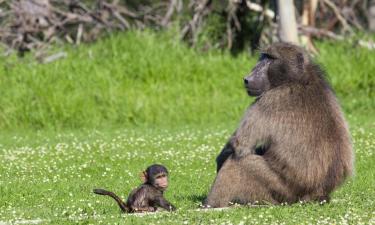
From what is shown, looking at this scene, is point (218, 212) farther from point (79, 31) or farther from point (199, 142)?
point (79, 31)

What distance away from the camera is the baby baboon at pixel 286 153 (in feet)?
28.6

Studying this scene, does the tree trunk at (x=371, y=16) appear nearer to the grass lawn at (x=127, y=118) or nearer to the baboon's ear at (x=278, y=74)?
the grass lawn at (x=127, y=118)

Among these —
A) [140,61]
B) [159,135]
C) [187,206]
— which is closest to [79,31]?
[140,61]

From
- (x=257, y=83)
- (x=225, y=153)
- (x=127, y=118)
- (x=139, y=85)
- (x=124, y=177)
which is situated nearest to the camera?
(x=225, y=153)

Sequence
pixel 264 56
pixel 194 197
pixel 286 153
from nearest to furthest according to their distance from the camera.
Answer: pixel 286 153 < pixel 264 56 < pixel 194 197

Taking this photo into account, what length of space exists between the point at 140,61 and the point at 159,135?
11.8 ft

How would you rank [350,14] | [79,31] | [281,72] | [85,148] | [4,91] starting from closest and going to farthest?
[281,72] < [85,148] < [4,91] < [79,31] < [350,14]

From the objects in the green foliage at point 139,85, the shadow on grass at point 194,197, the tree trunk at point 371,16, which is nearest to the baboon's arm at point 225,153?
Answer: the shadow on grass at point 194,197

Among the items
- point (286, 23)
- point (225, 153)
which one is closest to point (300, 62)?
point (225, 153)

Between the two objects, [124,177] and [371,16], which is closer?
[124,177]

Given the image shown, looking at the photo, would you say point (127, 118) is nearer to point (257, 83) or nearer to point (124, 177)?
point (124, 177)

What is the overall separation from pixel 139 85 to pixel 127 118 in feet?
3.14

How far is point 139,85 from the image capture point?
18547 millimetres

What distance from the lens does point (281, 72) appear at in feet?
29.9
